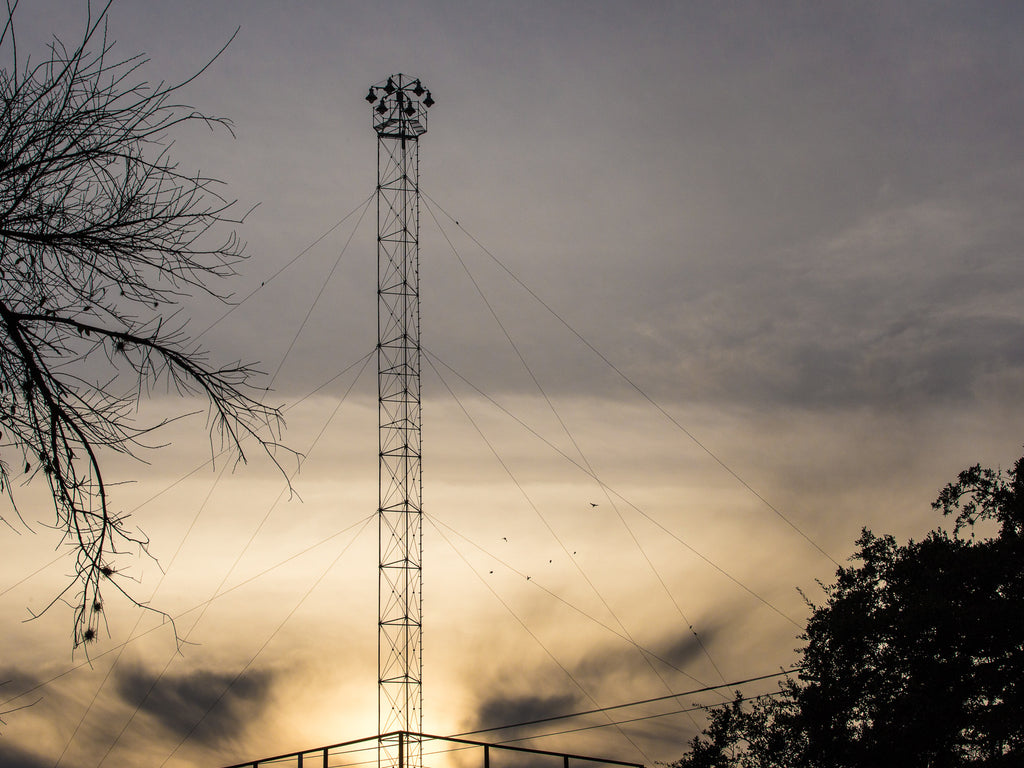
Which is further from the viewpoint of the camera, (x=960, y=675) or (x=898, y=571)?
(x=898, y=571)

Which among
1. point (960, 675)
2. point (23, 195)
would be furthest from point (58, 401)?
point (960, 675)

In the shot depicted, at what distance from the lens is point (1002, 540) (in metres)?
30.3

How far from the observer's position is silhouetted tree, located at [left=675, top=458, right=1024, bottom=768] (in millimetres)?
28250

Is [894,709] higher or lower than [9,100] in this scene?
higher

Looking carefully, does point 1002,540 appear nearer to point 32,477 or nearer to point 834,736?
point 834,736

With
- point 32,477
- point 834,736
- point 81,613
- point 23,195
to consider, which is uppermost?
point 834,736

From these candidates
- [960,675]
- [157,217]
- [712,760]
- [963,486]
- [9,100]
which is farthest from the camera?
[712,760]

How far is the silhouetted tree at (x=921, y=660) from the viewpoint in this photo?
28250mm

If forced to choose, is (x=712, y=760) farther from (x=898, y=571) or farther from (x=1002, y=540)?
(x=1002, y=540)

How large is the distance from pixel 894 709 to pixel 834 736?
294cm

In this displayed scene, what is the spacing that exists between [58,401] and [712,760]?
37188mm

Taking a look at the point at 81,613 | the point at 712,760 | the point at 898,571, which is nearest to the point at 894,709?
the point at 898,571

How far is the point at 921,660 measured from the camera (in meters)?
30.0

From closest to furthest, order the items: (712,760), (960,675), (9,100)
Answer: (9,100) → (960,675) → (712,760)
